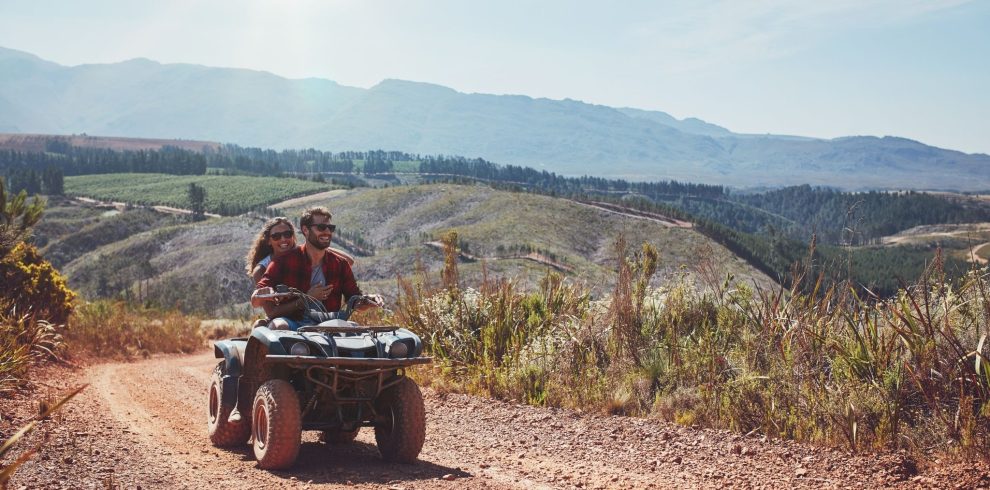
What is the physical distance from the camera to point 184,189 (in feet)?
525

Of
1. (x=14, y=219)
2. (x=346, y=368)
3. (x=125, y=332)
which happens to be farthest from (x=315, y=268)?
(x=125, y=332)

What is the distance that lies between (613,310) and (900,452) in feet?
12.8

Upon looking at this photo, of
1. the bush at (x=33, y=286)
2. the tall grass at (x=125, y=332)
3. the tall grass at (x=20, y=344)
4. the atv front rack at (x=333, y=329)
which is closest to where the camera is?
the atv front rack at (x=333, y=329)

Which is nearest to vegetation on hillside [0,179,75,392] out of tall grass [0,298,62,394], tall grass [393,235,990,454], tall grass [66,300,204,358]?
tall grass [0,298,62,394]

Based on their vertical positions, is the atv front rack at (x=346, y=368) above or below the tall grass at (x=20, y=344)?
above

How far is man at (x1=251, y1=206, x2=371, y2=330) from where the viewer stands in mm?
7105

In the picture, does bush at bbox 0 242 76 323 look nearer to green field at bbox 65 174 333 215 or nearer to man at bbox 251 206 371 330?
man at bbox 251 206 371 330

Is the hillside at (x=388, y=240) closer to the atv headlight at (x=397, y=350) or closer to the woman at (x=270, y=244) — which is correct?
the woman at (x=270, y=244)

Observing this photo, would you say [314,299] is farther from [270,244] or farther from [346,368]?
[270,244]

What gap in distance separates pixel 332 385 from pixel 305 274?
1.28m

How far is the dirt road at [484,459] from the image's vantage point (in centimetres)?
592

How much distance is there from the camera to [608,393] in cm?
871

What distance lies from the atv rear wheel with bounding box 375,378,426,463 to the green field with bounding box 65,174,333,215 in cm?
12829

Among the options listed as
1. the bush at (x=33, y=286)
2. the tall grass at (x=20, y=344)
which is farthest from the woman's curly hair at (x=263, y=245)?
the bush at (x=33, y=286)
